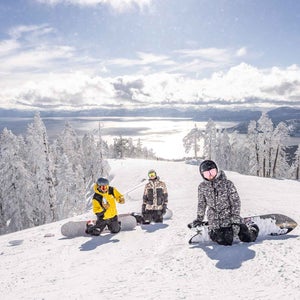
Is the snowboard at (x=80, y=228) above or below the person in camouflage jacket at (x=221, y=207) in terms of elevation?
below

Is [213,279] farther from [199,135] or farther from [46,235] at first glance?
[199,135]

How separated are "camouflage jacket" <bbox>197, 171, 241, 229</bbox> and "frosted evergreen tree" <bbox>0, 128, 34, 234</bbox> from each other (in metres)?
36.2

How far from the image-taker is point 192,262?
6.09 meters

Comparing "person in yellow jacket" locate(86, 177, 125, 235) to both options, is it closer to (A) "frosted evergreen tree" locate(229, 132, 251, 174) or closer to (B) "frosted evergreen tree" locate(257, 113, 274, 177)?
(B) "frosted evergreen tree" locate(257, 113, 274, 177)

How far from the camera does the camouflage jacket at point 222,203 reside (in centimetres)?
705

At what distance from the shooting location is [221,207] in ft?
23.3

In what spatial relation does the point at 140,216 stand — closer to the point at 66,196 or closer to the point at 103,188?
the point at 103,188

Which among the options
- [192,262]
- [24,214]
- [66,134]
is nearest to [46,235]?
[192,262]

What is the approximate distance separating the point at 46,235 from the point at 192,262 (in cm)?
604

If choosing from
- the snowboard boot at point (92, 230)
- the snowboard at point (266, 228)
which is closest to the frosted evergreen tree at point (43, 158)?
the snowboard boot at point (92, 230)

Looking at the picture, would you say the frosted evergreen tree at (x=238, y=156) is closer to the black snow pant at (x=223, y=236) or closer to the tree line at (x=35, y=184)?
the tree line at (x=35, y=184)

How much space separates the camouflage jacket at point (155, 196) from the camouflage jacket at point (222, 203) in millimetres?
4575

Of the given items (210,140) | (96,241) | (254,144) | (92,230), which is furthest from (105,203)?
(210,140)

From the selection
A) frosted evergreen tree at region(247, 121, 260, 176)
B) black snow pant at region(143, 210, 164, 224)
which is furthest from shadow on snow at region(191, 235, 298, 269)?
frosted evergreen tree at region(247, 121, 260, 176)
